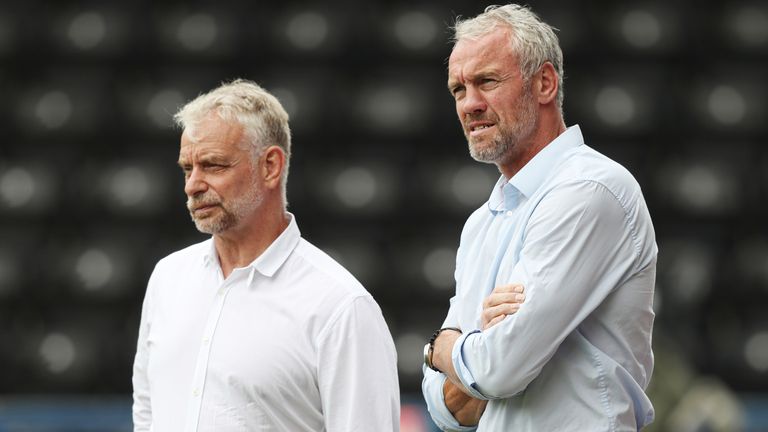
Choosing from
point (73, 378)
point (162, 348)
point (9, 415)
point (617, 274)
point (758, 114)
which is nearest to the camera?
point (617, 274)

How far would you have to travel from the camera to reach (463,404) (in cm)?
218

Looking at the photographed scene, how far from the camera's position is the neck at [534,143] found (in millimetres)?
2209

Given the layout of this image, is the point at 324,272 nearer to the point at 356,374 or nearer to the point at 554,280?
the point at 356,374

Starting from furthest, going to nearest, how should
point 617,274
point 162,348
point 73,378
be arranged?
point 73,378 < point 162,348 < point 617,274

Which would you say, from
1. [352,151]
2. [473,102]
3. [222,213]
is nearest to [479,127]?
[473,102]

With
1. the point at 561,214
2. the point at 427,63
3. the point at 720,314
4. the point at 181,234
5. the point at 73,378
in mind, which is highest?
the point at 561,214

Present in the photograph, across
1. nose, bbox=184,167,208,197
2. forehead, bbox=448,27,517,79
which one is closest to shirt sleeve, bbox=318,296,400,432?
nose, bbox=184,167,208,197

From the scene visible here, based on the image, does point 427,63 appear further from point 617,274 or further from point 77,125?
point 617,274

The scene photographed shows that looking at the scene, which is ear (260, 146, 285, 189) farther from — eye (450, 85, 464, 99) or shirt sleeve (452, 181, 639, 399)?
shirt sleeve (452, 181, 639, 399)

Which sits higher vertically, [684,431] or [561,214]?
[561,214]

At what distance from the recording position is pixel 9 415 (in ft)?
14.9

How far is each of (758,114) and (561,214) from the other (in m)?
4.53

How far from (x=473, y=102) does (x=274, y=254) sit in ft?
1.70

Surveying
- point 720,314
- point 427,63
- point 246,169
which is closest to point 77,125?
point 427,63
